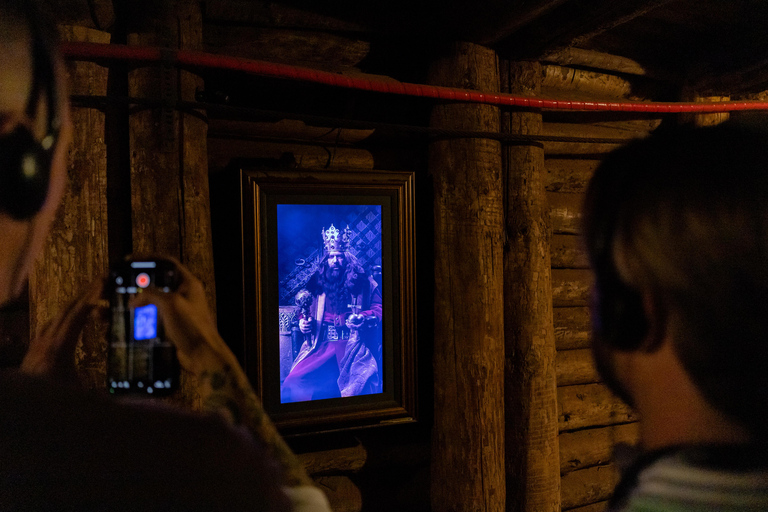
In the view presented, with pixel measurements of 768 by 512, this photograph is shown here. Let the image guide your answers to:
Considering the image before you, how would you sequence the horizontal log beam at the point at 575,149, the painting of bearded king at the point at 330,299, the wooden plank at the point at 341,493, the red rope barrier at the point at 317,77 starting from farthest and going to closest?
1. the horizontal log beam at the point at 575,149
2. the wooden plank at the point at 341,493
3. the painting of bearded king at the point at 330,299
4. the red rope barrier at the point at 317,77

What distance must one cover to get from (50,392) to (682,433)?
117cm

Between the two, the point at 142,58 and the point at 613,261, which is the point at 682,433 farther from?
the point at 142,58

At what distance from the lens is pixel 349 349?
5.97ft

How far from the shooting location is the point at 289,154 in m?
1.91

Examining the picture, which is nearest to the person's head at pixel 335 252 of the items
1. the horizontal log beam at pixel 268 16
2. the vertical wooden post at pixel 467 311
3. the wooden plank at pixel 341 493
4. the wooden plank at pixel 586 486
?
the vertical wooden post at pixel 467 311

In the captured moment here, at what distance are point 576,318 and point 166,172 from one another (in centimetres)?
218

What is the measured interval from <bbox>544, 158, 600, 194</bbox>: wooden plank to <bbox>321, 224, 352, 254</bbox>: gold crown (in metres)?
1.29

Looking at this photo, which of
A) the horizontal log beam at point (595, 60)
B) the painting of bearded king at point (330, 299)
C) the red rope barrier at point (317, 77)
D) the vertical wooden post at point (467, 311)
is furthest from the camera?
the horizontal log beam at point (595, 60)

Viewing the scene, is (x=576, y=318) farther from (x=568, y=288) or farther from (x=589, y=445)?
(x=589, y=445)

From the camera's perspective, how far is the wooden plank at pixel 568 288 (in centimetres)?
248

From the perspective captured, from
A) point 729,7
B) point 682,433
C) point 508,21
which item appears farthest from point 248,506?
point 729,7

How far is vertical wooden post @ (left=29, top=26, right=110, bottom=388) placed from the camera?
1.51 m

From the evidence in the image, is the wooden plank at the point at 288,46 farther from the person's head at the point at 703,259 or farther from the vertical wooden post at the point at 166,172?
the person's head at the point at 703,259

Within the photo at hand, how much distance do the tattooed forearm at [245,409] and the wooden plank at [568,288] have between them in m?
2.00
